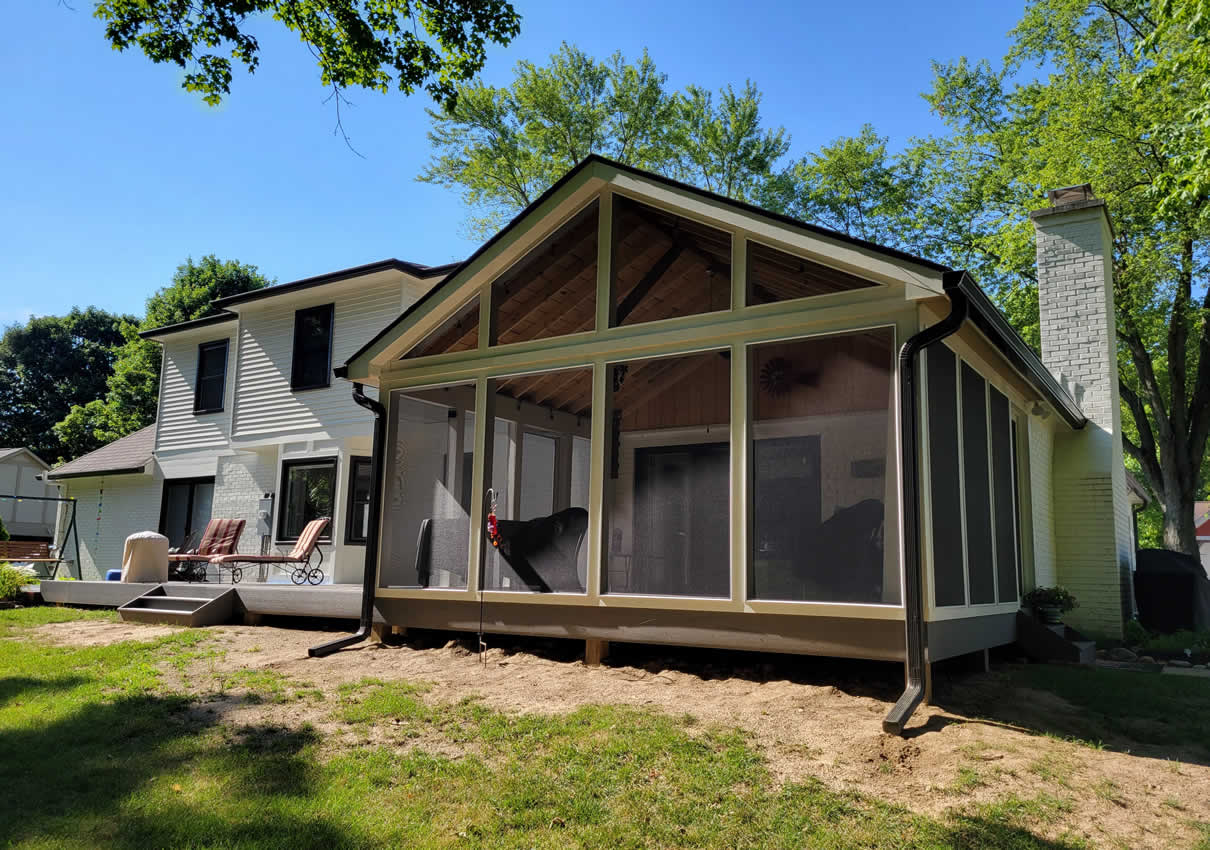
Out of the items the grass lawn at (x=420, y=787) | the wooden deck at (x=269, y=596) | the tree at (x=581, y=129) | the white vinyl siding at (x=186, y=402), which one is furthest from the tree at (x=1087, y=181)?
the white vinyl siding at (x=186, y=402)

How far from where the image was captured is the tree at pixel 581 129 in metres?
21.4

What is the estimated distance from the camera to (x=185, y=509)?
15.4 m

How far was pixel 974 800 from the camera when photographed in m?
3.62

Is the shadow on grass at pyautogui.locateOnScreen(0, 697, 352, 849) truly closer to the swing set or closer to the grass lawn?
the grass lawn

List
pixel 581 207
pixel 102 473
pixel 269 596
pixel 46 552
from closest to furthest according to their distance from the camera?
pixel 581 207 → pixel 269 596 → pixel 102 473 → pixel 46 552

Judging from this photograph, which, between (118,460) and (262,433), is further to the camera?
(118,460)

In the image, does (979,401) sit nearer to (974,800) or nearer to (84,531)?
(974,800)

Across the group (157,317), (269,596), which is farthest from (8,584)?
(157,317)

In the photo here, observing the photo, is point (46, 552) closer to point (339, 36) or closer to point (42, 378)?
point (339, 36)

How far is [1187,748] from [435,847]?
4.14m

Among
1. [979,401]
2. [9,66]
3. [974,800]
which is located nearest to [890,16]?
[979,401]

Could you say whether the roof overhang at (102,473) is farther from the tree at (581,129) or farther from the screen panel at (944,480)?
the screen panel at (944,480)

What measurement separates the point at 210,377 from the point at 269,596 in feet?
25.7

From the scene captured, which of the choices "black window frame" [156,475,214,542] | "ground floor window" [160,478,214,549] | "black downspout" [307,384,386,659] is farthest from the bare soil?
"black window frame" [156,475,214,542]
